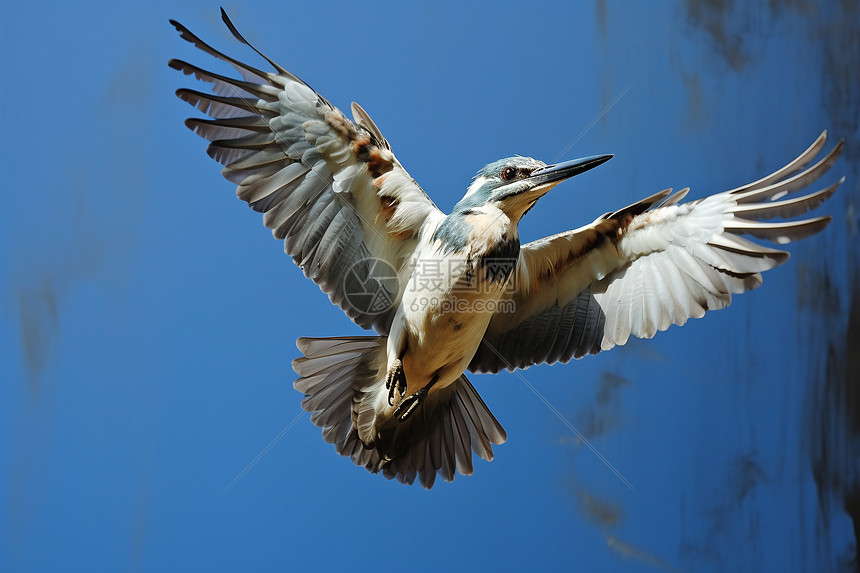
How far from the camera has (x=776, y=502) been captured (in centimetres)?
283

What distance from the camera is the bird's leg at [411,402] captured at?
2.07m

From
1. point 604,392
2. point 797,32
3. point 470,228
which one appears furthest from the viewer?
point 797,32

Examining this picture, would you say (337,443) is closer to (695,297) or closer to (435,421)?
(435,421)

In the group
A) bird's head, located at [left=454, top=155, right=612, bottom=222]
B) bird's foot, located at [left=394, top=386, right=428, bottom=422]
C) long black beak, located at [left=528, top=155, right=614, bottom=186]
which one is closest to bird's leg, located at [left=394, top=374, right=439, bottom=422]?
bird's foot, located at [left=394, top=386, right=428, bottom=422]

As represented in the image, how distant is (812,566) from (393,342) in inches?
71.6

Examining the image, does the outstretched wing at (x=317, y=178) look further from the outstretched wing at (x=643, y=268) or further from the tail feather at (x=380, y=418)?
the outstretched wing at (x=643, y=268)

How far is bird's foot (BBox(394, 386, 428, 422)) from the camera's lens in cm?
207

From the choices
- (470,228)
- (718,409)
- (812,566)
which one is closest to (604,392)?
(718,409)

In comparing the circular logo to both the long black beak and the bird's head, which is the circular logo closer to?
the bird's head

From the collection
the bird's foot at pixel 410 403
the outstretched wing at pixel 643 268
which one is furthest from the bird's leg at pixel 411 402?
the outstretched wing at pixel 643 268

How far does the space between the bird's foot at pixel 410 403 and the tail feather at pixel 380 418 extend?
0.05 m

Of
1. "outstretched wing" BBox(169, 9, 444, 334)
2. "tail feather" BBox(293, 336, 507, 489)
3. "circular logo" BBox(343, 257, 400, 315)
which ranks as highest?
"outstretched wing" BBox(169, 9, 444, 334)

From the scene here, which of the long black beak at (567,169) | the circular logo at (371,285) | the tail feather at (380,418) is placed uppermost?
the long black beak at (567,169)

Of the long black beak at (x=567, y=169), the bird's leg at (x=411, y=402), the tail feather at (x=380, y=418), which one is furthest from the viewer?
the tail feather at (x=380, y=418)
